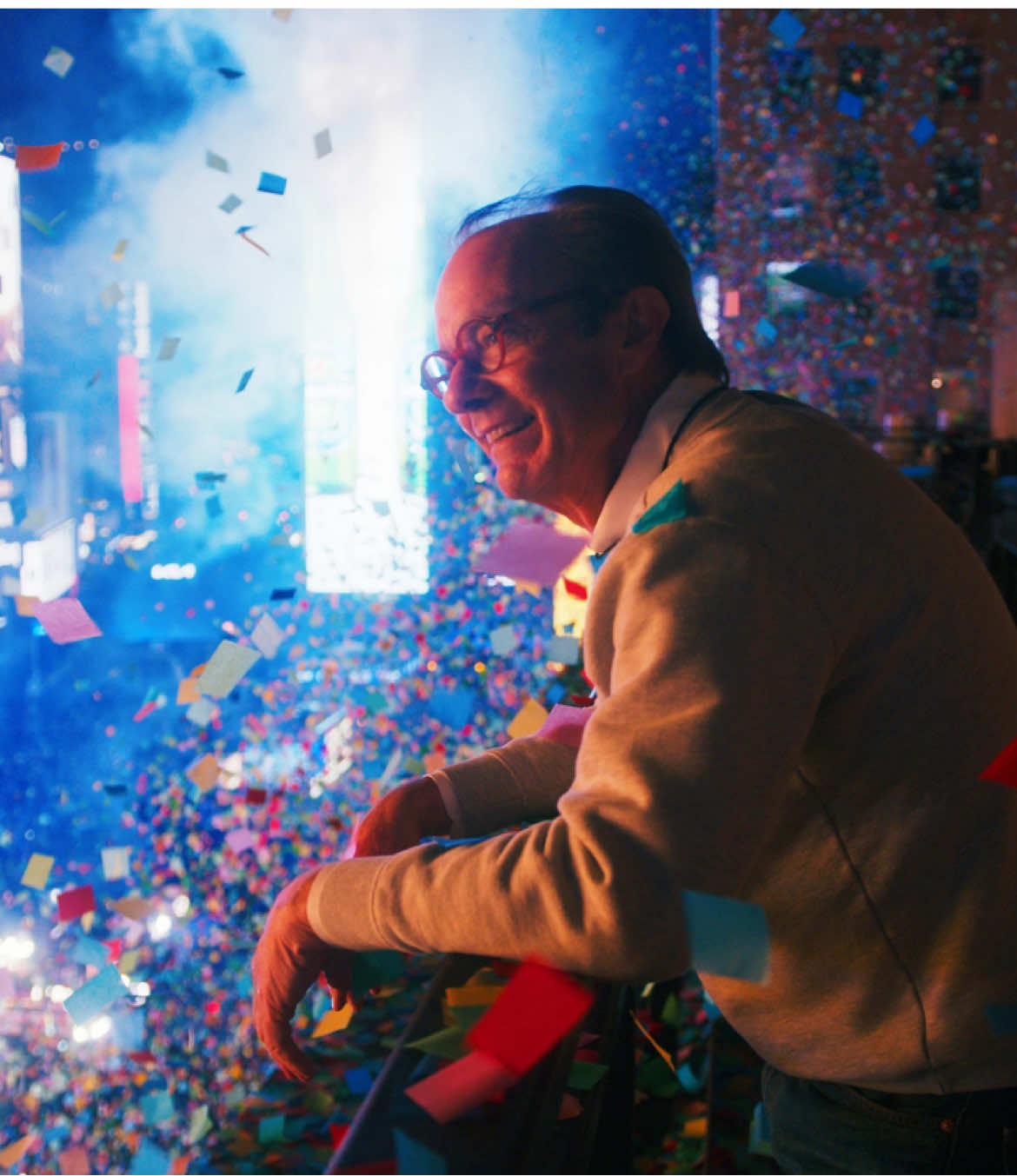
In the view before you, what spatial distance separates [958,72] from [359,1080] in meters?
7.44

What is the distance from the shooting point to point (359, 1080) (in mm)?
1902

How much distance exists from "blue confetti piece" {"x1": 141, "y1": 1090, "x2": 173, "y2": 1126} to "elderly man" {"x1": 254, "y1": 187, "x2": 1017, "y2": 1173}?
5590 mm

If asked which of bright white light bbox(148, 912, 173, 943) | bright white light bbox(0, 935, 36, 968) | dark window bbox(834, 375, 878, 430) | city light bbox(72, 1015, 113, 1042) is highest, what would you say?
dark window bbox(834, 375, 878, 430)

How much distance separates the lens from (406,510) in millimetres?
5016

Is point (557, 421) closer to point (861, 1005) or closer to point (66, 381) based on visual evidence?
point (861, 1005)

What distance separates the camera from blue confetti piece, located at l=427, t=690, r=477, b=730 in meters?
4.84

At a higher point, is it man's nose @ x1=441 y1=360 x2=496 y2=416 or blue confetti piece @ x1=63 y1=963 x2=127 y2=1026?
man's nose @ x1=441 y1=360 x2=496 y2=416

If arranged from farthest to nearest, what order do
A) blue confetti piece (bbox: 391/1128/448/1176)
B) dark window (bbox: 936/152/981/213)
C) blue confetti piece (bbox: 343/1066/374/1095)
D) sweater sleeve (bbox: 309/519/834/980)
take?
dark window (bbox: 936/152/981/213), blue confetti piece (bbox: 343/1066/374/1095), blue confetti piece (bbox: 391/1128/448/1176), sweater sleeve (bbox: 309/519/834/980)

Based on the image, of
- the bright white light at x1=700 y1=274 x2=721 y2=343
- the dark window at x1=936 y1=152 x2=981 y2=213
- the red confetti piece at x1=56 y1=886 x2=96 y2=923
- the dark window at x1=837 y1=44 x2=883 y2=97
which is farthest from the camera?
the dark window at x1=936 y1=152 x2=981 y2=213

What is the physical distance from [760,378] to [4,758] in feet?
19.0

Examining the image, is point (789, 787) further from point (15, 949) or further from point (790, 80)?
point (15, 949)

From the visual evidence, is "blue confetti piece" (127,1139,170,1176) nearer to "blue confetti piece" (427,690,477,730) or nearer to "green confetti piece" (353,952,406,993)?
"blue confetti piece" (427,690,477,730)

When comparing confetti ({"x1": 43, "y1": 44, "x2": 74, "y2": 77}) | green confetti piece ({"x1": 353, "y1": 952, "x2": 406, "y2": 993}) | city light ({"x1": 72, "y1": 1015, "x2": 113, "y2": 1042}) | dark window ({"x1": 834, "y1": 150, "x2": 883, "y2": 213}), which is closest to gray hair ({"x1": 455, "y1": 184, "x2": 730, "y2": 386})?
green confetti piece ({"x1": 353, "y1": 952, "x2": 406, "y2": 993})

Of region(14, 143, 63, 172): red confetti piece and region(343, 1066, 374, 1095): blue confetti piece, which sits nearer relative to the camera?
region(343, 1066, 374, 1095): blue confetti piece
